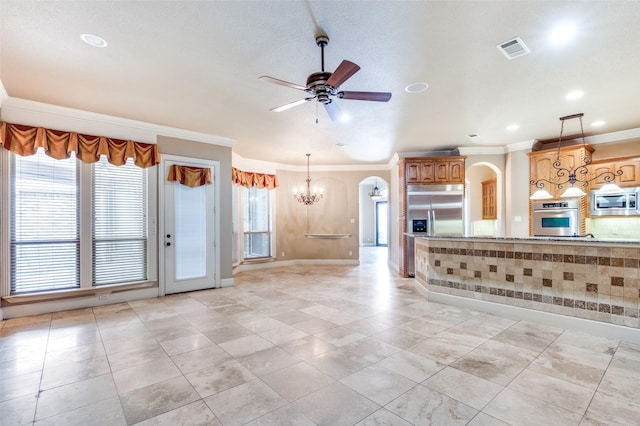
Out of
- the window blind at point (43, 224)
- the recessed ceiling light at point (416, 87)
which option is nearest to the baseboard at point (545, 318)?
the recessed ceiling light at point (416, 87)

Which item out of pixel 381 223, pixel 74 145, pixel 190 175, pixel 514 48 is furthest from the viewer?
pixel 381 223

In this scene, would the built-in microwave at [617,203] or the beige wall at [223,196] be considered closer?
the built-in microwave at [617,203]

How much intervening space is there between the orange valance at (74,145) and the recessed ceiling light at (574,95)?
610 cm

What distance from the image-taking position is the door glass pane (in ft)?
17.6

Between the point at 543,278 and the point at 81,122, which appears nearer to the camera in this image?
the point at 543,278

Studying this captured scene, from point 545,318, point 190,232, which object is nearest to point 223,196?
point 190,232

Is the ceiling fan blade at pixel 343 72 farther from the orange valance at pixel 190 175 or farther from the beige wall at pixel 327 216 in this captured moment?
the beige wall at pixel 327 216

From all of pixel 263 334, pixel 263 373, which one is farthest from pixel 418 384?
pixel 263 334

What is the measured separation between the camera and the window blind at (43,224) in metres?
4.07

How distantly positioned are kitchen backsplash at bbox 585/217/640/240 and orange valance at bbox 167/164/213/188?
7156mm

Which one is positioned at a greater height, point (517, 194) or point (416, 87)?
point (416, 87)

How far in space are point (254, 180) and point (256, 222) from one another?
1142 millimetres

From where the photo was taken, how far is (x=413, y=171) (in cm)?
677

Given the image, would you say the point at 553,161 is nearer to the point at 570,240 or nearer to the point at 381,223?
A: the point at 570,240
